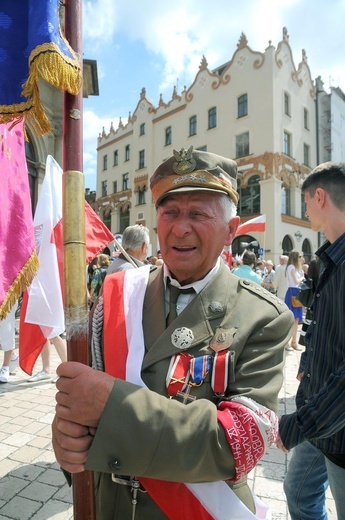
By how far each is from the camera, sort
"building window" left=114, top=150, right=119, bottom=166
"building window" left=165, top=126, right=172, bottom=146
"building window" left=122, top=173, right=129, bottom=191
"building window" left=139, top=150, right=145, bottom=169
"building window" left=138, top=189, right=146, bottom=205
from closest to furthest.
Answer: "building window" left=165, top=126, right=172, bottom=146
"building window" left=138, top=189, right=146, bottom=205
"building window" left=139, top=150, right=145, bottom=169
"building window" left=122, top=173, right=129, bottom=191
"building window" left=114, top=150, right=119, bottom=166

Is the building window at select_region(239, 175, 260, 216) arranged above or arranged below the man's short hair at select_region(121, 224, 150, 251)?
above

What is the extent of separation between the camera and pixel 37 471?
298cm

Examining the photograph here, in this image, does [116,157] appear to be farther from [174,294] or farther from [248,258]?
[174,294]

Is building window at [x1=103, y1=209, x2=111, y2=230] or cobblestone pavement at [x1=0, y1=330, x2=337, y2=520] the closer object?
cobblestone pavement at [x1=0, y1=330, x2=337, y2=520]

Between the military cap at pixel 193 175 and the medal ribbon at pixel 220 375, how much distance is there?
672 millimetres

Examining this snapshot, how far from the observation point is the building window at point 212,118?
2348 centimetres

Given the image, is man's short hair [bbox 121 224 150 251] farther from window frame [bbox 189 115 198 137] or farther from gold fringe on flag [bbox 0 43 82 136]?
window frame [bbox 189 115 198 137]

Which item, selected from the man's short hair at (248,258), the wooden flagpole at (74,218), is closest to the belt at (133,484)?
the wooden flagpole at (74,218)

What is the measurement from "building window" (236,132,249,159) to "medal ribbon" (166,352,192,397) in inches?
876

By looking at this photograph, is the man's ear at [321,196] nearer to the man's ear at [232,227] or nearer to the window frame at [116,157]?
the man's ear at [232,227]

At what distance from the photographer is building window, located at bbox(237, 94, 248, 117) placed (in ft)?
71.7

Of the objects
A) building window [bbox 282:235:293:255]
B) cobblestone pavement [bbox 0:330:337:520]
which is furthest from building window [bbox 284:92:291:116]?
cobblestone pavement [bbox 0:330:337:520]

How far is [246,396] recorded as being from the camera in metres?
1.13

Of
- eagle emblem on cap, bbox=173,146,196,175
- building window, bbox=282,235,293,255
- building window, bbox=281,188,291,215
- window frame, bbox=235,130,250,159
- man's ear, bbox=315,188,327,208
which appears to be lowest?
man's ear, bbox=315,188,327,208
